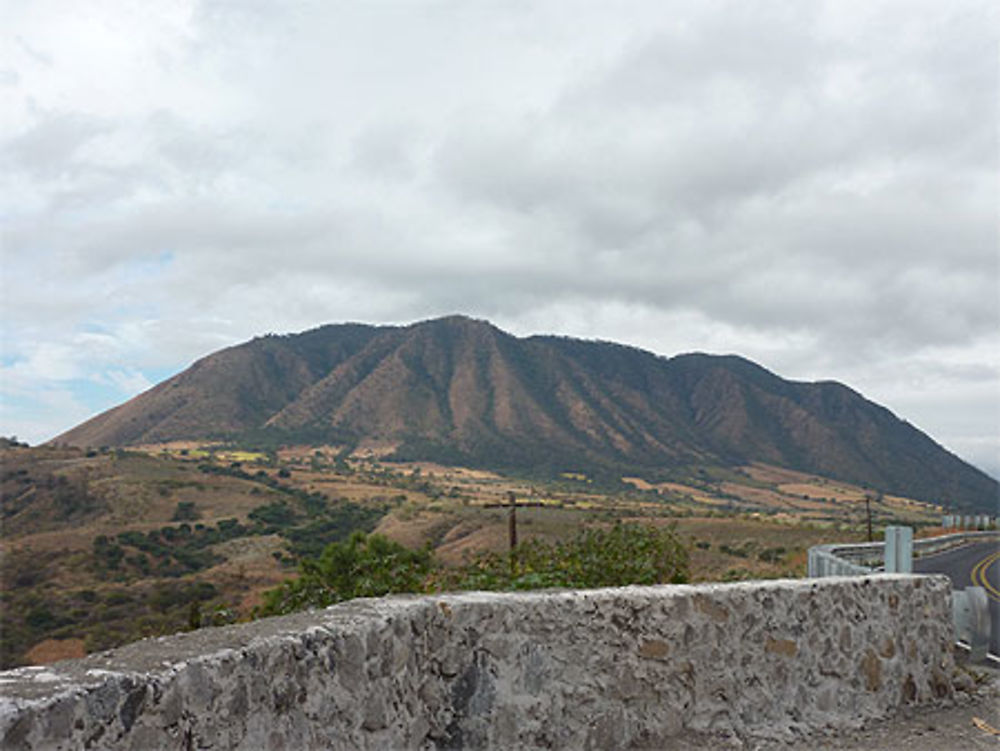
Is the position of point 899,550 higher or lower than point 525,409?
lower

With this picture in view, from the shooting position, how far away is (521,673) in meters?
4.62

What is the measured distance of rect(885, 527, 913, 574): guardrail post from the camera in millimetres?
10117

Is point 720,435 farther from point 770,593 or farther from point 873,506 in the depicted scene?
point 770,593

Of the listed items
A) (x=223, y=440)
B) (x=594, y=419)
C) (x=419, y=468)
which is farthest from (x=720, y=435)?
(x=223, y=440)

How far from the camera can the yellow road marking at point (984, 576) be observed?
1938 cm

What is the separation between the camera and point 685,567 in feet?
30.9

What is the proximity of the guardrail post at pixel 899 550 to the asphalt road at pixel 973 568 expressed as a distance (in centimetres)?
281

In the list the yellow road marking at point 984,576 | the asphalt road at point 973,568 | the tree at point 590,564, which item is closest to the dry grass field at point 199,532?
the tree at point 590,564

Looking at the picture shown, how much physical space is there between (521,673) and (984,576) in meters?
23.5

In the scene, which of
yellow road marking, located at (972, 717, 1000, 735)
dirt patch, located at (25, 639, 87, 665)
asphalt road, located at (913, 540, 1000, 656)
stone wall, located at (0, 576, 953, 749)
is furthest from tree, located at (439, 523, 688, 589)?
dirt patch, located at (25, 639, 87, 665)

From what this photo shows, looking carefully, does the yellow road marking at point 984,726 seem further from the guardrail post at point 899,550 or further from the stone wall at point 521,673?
the guardrail post at point 899,550

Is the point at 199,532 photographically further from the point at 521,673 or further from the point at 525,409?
the point at 525,409

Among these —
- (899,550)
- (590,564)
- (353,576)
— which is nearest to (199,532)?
(353,576)

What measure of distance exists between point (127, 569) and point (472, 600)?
2936 cm
